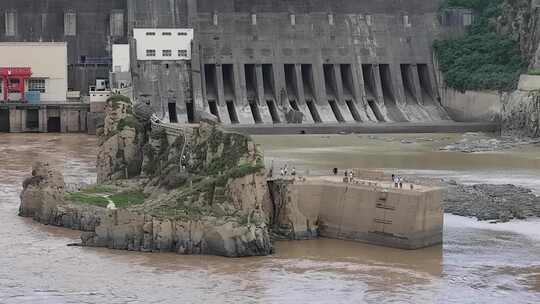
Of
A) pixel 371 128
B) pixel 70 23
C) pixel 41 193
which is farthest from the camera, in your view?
pixel 70 23

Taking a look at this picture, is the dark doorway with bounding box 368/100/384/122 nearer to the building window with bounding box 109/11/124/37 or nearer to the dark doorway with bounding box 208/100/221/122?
the dark doorway with bounding box 208/100/221/122

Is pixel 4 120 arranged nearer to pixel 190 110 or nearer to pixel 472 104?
pixel 190 110

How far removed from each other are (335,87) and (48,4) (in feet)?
79.3

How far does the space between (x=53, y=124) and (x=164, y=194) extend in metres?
44.5

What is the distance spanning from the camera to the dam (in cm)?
8850

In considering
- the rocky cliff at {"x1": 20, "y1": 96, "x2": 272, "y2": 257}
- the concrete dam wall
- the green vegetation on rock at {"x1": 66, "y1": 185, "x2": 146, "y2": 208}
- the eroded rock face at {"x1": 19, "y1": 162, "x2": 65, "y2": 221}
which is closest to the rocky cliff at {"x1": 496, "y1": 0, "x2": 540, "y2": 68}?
the concrete dam wall

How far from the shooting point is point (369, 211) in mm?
40938

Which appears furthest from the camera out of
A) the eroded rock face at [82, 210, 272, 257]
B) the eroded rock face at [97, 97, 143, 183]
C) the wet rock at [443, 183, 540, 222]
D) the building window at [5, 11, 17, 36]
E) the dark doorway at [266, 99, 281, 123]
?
the building window at [5, 11, 17, 36]

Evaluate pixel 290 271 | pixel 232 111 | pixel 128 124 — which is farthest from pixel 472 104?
pixel 290 271

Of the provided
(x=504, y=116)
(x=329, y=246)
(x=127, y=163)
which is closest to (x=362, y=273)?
(x=329, y=246)

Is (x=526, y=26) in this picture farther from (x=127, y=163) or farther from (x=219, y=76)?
(x=127, y=163)

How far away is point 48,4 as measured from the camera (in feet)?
308

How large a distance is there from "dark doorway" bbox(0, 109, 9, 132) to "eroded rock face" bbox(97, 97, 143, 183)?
34.6 m

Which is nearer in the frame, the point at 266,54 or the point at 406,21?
the point at 266,54
